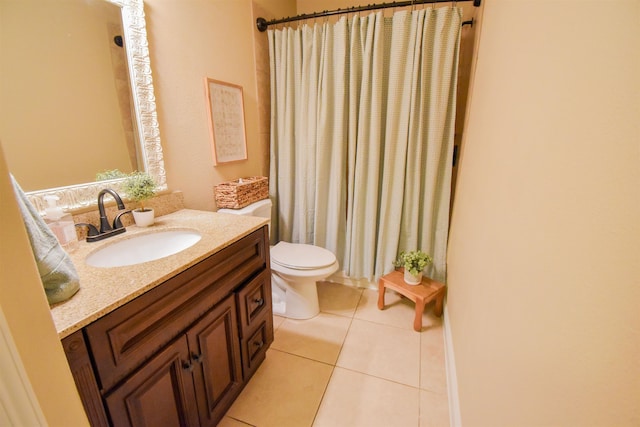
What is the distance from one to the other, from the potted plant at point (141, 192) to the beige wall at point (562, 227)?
1378mm

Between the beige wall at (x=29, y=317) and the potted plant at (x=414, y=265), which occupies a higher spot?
the beige wall at (x=29, y=317)

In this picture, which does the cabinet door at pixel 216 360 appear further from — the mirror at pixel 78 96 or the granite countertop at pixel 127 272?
the mirror at pixel 78 96

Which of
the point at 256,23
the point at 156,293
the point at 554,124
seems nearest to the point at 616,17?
the point at 554,124

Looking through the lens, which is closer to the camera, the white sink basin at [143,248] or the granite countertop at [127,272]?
the granite countertop at [127,272]

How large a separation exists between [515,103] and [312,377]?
4.80ft

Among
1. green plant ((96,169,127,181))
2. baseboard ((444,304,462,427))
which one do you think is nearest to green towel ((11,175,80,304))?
green plant ((96,169,127,181))

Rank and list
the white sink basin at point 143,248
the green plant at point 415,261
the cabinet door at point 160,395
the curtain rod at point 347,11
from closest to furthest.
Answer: the cabinet door at point 160,395 → the white sink basin at point 143,248 → the curtain rod at point 347,11 → the green plant at point 415,261

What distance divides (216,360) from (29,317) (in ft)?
2.67

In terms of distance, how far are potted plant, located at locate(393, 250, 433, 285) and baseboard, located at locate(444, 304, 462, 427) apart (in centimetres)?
31

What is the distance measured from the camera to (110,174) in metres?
1.16

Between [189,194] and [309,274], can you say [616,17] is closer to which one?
[309,274]

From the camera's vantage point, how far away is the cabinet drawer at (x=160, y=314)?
665mm

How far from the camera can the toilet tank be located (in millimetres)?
1721

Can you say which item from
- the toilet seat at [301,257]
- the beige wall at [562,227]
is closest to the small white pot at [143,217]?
the toilet seat at [301,257]
